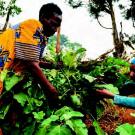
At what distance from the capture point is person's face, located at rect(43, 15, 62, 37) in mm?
3025

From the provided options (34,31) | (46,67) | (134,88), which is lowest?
(134,88)

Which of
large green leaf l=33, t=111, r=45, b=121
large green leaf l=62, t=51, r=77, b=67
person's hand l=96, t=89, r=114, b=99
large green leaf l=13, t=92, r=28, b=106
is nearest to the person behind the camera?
large green leaf l=33, t=111, r=45, b=121

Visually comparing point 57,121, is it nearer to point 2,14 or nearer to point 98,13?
point 2,14

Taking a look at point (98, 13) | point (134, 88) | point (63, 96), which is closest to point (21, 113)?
point (63, 96)

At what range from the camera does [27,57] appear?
2.81 metres

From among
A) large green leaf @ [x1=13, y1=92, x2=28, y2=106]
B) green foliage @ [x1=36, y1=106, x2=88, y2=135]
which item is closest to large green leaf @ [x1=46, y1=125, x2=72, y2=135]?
green foliage @ [x1=36, y1=106, x2=88, y2=135]

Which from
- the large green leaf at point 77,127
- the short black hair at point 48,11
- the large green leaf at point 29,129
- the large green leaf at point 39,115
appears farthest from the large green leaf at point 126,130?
the short black hair at point 48,11

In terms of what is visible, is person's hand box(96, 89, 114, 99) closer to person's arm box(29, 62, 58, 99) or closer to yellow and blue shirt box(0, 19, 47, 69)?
person's arm box(29, 62, 58, 99)

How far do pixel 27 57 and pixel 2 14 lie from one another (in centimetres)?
2389

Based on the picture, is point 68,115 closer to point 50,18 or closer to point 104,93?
point 104,93

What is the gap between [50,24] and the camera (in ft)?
9.92

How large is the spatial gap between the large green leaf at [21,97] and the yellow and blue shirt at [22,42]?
0.79 feet

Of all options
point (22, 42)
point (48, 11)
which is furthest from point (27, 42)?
point (48, 11)

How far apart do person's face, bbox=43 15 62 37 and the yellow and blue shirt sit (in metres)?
0.12
